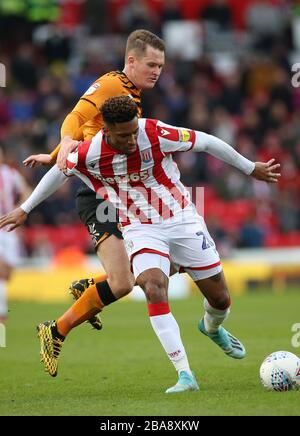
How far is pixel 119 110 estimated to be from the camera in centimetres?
709

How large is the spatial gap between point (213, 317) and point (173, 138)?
1.63m

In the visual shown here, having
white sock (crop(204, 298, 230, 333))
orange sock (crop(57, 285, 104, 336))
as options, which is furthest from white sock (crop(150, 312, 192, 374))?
orange sock (crop(57, 285, 104, 336))

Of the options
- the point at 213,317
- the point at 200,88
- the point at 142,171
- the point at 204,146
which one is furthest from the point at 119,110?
the point at 200,88

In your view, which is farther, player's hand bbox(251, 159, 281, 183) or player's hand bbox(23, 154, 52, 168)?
player's hand bbox(23, 154, 52, 168)

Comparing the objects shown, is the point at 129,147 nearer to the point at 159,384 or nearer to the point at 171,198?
the point at 171,198

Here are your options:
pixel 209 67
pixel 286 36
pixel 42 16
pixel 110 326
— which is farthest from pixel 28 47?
pixel 110 326

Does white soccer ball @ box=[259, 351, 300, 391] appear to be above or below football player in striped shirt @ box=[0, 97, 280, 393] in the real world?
below

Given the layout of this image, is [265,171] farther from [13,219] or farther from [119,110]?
[13,219]

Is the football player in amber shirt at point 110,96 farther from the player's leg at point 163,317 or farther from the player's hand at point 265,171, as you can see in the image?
the player's hand at point 265,171

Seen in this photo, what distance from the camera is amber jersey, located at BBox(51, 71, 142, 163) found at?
26.5ft

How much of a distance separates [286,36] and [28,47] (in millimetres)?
5570

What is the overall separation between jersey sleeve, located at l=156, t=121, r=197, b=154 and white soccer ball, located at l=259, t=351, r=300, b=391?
66.1 inches

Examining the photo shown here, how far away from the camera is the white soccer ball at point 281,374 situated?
23.6 ft

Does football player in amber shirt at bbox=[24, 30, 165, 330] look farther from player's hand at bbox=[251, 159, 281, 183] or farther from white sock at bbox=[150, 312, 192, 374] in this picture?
player's hand at bbox=[251, 159, 281, 183]
